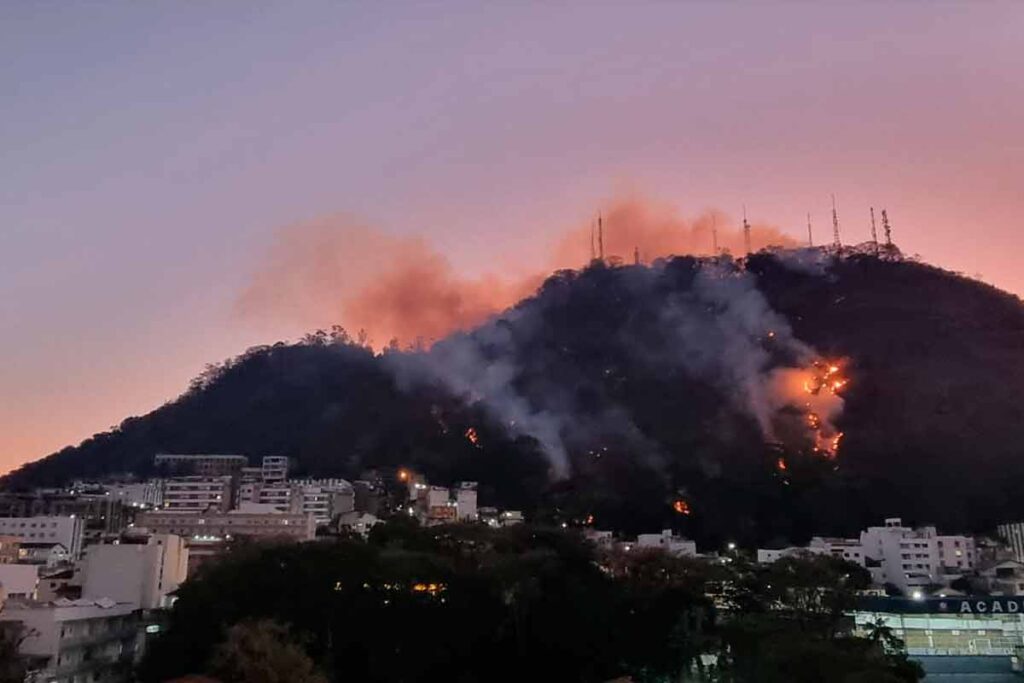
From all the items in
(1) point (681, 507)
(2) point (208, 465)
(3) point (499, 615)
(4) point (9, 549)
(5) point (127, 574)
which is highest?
(2) point (208, 465)

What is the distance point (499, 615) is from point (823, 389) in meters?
70.3

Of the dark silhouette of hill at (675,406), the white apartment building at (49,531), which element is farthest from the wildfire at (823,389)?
the white apartment building at (49,531)

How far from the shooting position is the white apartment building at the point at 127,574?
38438mm

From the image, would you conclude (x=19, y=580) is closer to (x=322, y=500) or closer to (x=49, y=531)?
(x=49, y=531)

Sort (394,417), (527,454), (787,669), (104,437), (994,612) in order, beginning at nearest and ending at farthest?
(787,669) → (994,612) → (527,454) → (394,417) → (104,437)

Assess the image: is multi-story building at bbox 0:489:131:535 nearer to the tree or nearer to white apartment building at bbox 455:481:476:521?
white apartment building at bbox 455:481:476:521

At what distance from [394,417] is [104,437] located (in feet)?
142

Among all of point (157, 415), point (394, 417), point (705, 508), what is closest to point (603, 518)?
point (705, 508)

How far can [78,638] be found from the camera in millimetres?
32750

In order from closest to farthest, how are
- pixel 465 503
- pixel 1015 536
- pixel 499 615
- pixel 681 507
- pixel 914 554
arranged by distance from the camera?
pixel 499 615 → pixel 914 554 → pixel 1015 536 → pixel 465 503 → pixel 681 507

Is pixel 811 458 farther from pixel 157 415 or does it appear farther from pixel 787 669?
pixel 157 415

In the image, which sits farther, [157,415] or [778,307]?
[157,415]

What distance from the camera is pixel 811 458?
8681cm

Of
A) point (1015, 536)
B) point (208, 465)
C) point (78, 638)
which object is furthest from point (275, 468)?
point (1015, 536)
